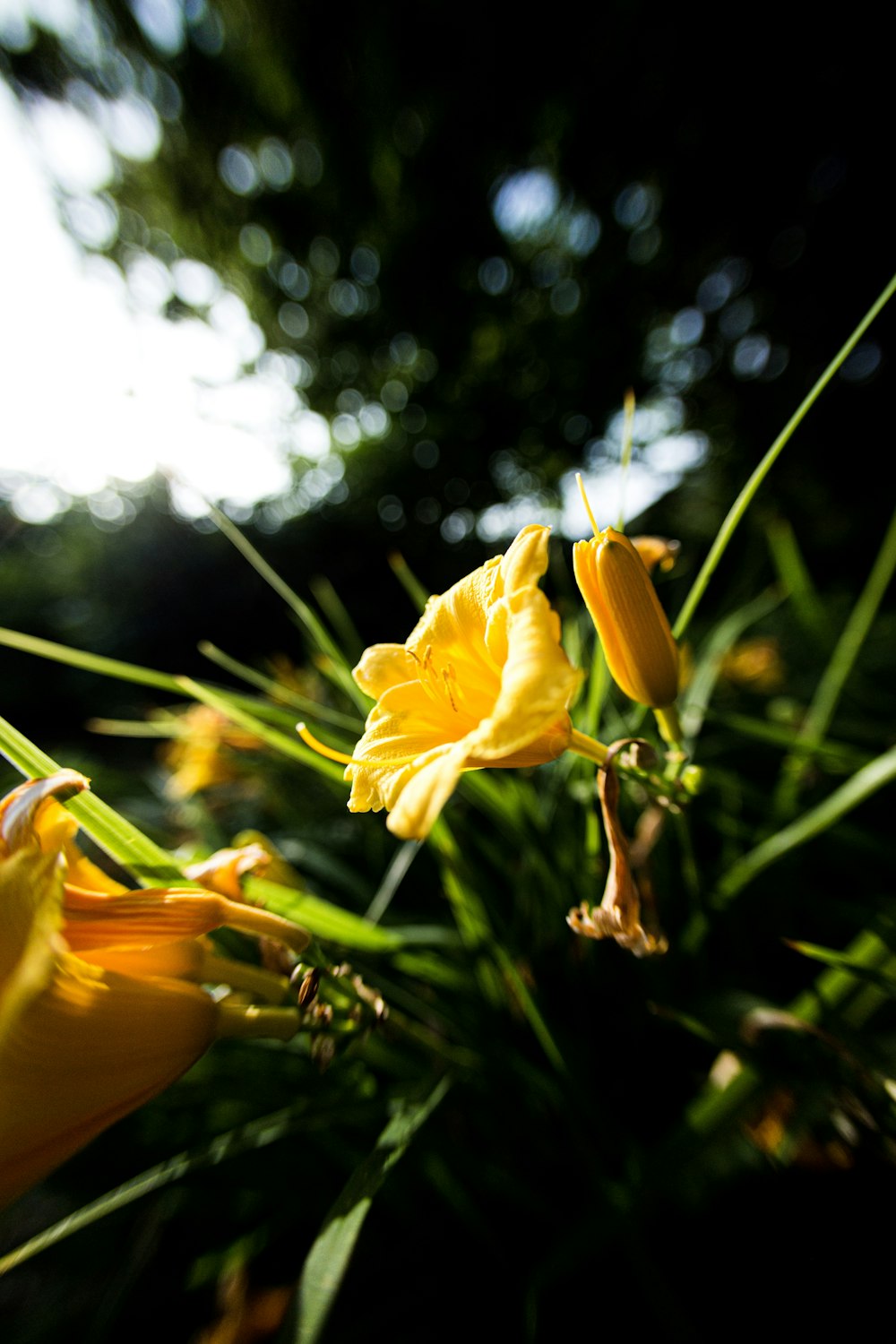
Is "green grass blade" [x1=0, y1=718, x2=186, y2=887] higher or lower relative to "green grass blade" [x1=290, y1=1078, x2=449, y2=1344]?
higher

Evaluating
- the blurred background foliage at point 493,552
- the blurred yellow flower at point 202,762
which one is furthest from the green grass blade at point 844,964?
the blurred yellow flower at point 202,762

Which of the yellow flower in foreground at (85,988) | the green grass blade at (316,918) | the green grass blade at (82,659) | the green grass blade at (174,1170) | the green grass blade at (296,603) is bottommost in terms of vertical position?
the green grass blade at (174,1170)

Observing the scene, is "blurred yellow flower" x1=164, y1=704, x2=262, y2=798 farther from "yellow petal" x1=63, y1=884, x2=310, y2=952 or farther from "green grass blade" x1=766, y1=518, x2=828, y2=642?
"green grass blade" x1=766, y1=518, x2=828, y2=642

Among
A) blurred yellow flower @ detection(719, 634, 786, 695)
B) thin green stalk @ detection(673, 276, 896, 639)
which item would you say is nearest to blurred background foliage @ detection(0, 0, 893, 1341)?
blurred yellow flower @ detection(719, 634, 786, 695)

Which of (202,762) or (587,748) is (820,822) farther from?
(202,762)

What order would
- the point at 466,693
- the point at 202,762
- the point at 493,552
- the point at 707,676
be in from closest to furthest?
the point at 466,693, the point at 707,676, the point at 202,762, the point at 493,552

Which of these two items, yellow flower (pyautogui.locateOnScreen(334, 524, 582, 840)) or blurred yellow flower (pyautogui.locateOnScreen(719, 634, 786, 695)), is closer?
yellow flower (pyautogui.locateOnScreen(334, 524, 582, 840))

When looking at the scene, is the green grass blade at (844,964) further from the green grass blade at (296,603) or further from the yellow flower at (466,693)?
the green grass blade at (296,603)

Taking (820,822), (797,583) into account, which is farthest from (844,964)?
(797,583)

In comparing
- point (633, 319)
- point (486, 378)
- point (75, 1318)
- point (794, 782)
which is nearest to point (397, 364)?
point (486, 378)
